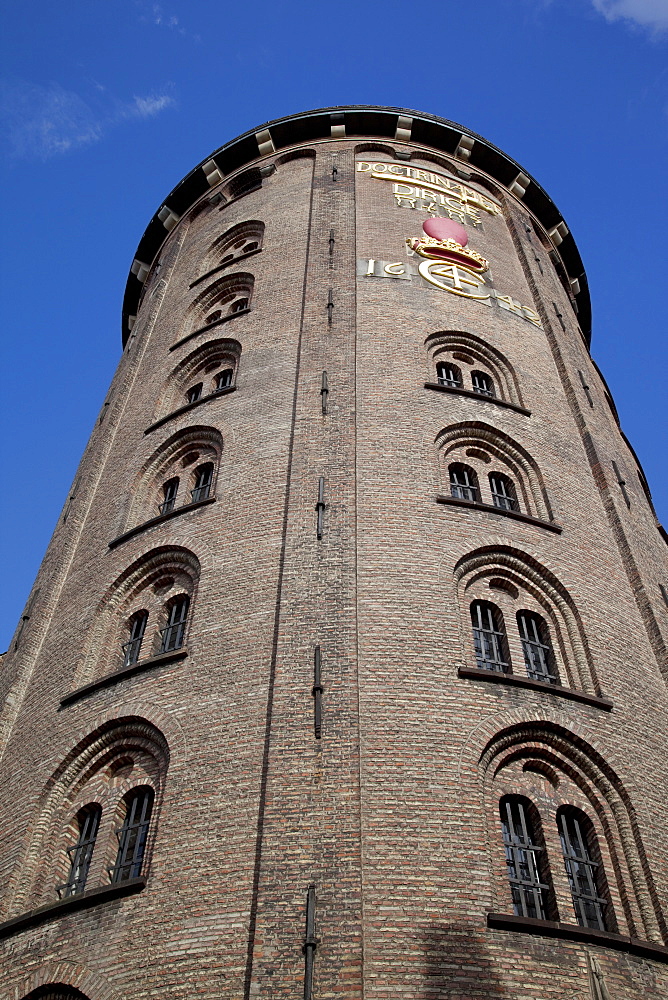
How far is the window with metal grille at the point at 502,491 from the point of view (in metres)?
16.6

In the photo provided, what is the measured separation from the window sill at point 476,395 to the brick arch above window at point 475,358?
0.69 meters

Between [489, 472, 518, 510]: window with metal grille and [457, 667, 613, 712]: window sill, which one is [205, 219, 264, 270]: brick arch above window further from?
[457, 667, 613, 712]: window sill

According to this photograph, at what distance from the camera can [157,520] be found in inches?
636

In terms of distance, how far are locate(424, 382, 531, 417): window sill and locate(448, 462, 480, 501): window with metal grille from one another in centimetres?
157

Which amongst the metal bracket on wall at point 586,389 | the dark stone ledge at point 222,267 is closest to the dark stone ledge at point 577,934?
the metal bracket on wall at point 586,389

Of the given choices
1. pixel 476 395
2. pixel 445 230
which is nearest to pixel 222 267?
pixel 445 230

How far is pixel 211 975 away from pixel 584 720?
5.68m

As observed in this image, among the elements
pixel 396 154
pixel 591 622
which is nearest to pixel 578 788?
pixel 591 622

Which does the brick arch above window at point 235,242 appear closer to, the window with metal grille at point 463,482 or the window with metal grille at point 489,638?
the window with metal grille at point 463,482

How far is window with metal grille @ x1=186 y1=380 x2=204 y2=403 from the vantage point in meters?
20.5

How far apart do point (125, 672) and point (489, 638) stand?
5060 mm

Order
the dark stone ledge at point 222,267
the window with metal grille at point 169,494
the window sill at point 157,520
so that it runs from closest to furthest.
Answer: the window sill at point 157,520 < the window with metal grille at point 169,494 < the dark stone ledge at point 222,267

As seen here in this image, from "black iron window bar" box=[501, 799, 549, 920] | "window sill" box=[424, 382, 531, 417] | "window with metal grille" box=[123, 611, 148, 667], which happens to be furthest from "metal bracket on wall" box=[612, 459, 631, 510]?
"window with metal grille" box=[123, 611, 148, 667]

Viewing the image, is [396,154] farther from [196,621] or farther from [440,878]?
[440,878]
